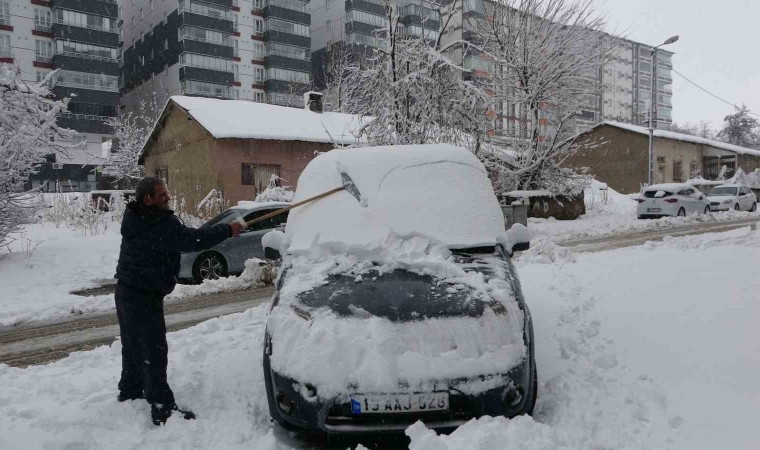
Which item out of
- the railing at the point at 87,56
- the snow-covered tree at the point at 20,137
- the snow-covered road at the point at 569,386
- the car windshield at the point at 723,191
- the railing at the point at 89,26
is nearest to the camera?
the snow-covered road at the point at 569,386

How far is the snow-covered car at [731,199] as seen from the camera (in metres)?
24.1

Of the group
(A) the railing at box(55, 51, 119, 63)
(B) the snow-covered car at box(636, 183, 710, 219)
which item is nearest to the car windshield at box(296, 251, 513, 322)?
(B) the snow-covered car at box(636, 183, 710, 219)

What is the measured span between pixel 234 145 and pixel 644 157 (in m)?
26.8

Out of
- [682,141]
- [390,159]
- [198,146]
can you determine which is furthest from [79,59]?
[390,159]

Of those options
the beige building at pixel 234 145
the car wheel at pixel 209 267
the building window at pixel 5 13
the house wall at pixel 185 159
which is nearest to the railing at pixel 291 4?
the building window at pixel 5 13

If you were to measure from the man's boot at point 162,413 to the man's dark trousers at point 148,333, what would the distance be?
26 millimetres

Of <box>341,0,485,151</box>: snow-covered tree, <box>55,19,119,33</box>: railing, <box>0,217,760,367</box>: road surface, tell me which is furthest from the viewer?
<box>55,19,119,33</box>: railing

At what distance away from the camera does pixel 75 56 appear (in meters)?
52.7

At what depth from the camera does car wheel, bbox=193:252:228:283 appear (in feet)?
32.1

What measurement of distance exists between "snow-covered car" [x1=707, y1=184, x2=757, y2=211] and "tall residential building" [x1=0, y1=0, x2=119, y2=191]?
49642 millimetres

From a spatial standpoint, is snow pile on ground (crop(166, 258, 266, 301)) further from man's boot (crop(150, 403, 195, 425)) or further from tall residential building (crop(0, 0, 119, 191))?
tall residential building (crop(0, 0, 119, 191))

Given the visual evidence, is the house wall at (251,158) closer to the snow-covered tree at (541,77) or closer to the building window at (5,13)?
the snow-covered tree at (541,77)

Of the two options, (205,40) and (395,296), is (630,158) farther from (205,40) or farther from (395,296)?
(205,40)

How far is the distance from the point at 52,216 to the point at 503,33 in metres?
17.9
